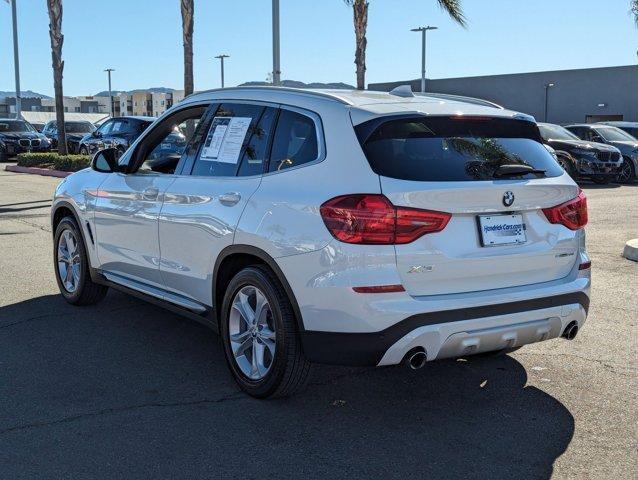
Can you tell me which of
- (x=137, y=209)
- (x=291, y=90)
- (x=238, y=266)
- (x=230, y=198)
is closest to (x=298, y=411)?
(x=238, y=266)

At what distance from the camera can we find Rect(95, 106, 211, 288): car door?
5602mm

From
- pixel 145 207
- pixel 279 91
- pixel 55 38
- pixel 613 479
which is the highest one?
pixel 55 38

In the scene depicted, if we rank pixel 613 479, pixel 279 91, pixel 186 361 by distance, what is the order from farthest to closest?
pixel 186 361 < pixel 279 91 < pixel 613 479

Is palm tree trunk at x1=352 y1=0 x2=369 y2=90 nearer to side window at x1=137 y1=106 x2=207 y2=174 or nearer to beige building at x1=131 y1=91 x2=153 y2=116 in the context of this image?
side window at x1=137 y1=106 x2=207 y2=174

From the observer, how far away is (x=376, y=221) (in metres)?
3.98

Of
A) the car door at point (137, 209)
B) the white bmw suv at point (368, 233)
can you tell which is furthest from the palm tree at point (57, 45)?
the white bmw suv at point (368, 233)

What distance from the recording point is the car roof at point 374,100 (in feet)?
14.5

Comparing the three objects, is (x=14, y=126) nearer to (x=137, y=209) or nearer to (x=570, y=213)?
(x=137, y=209)

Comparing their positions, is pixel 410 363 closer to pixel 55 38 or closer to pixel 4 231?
pixel 4 231

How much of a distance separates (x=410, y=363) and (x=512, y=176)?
1195mm

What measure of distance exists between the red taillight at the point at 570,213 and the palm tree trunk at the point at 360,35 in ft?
64.3

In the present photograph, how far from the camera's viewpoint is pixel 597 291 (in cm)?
759

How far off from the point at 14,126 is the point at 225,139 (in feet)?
103

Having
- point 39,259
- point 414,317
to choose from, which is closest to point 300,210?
point 414,317
